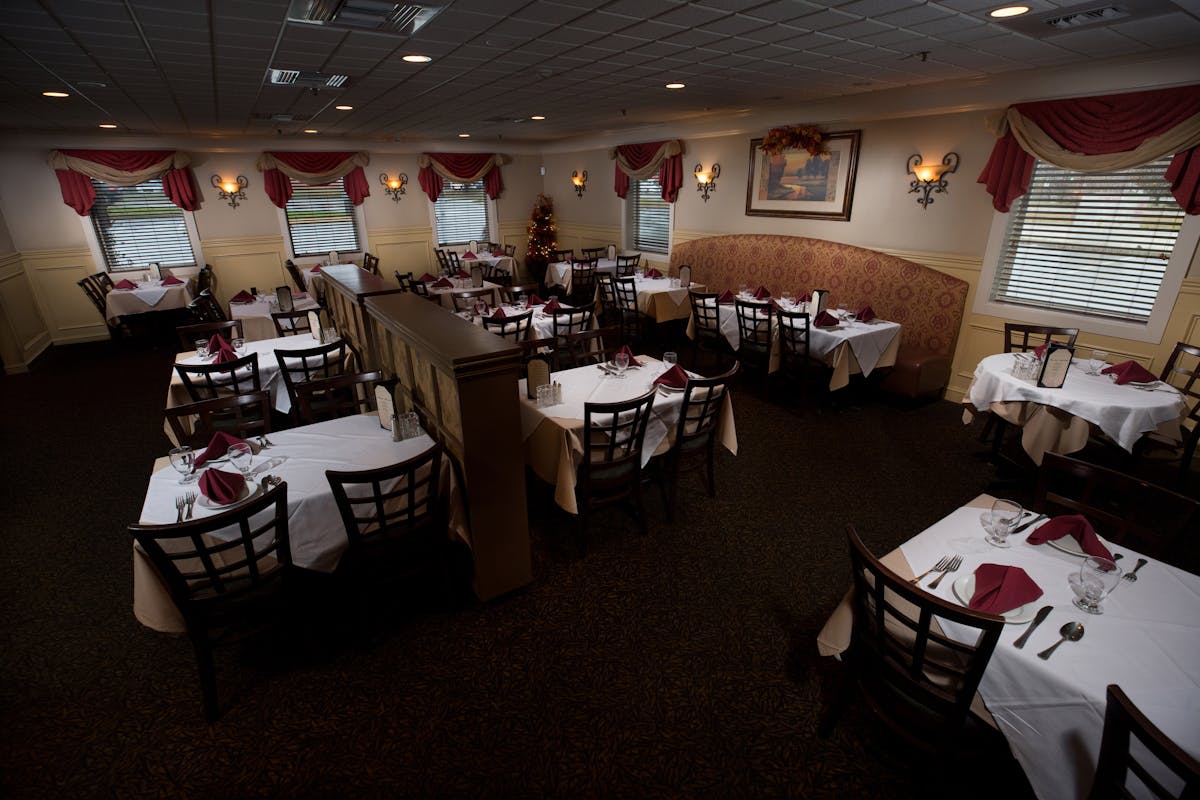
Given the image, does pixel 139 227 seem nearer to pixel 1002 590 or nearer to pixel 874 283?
pixel 874 283

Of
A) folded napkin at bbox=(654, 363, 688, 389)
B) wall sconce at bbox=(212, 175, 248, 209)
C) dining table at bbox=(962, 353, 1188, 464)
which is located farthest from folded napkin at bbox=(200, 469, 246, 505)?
wall sconce at bbox=(212, 175, 248, 209)

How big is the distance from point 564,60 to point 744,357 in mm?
3006

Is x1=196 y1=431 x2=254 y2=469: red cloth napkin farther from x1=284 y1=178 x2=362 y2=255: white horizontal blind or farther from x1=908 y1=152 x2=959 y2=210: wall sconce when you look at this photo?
x1=284 y1=178 x2=362 y2=255: white horizontal blind

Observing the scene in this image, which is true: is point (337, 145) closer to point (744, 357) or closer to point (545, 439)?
point (744, 357)

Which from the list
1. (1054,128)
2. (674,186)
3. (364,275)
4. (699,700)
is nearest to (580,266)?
(674,186)

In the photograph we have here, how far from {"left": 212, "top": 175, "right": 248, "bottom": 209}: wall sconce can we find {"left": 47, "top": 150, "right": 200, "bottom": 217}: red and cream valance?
0.34m

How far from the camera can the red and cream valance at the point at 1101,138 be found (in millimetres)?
3758

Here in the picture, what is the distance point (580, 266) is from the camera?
8359 millimetres

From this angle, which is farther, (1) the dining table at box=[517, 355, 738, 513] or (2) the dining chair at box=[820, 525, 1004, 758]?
(1) the dining table at box=[517, 355, 738, 513]

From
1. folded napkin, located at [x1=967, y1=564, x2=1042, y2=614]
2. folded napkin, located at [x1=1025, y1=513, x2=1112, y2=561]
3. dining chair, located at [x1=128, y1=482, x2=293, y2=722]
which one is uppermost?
folded napkin, located at [x1=1025, y1=513, x2=1112, y2=561]

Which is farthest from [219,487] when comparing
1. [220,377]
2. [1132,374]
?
[1132,374]

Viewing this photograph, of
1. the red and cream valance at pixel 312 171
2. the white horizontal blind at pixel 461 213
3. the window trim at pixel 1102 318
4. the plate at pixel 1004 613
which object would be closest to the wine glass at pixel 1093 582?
the plate at pixel 1004 613

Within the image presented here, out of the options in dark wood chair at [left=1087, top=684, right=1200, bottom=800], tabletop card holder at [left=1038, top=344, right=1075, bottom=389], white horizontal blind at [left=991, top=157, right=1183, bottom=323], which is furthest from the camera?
white horizontal blind at [left=991, top=157, right=1183, bottom=323]

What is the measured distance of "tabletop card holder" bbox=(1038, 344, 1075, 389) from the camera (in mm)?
3387
